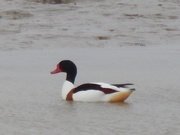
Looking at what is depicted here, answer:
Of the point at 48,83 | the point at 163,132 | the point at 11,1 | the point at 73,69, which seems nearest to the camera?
the point at 163,132

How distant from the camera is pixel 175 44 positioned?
757 inches

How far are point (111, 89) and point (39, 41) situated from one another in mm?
7300

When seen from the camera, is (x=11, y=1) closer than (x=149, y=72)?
No

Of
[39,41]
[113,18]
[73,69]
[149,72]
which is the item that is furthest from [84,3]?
[73,69]

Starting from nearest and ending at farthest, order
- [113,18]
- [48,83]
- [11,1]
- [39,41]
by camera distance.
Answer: [48,83], [39,41], [113,18], [11,1]

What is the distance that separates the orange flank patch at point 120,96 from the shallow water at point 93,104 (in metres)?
0.13

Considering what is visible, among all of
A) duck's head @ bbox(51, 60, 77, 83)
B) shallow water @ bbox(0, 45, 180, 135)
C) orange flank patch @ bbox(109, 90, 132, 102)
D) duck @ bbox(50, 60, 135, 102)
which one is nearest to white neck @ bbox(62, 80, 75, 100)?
duck @ bbox(50, 60, 135, 102)

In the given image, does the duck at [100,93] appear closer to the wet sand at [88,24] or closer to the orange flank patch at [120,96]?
the orange flank patch at [120,96]

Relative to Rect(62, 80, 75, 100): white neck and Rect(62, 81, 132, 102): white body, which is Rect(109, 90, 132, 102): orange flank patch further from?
Rect(62, 80, 75, 100): white neck

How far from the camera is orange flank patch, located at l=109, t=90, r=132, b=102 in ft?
39.1

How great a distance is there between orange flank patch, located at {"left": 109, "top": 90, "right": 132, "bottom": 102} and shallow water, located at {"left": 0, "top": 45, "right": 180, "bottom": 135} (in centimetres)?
13

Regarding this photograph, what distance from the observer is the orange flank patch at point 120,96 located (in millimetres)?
11930

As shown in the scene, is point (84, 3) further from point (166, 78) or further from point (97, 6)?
point (166, 78)

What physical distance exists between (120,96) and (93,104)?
0.41 meters
